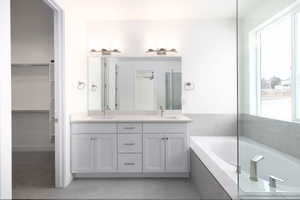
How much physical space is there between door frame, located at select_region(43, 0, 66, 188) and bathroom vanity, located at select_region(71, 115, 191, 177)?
235 mm

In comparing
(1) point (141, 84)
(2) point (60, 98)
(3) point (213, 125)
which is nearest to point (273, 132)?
(3) point (213, 125)

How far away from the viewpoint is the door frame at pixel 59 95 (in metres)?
2.67

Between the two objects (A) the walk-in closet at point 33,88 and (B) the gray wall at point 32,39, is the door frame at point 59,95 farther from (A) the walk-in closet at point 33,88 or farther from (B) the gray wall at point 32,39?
(B) the gray wall at point 32,39

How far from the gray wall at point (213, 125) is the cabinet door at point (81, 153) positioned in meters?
1.61

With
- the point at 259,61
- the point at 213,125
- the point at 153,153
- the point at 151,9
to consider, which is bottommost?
the point at 153,153

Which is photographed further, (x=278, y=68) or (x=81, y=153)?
(x=81, y=153)

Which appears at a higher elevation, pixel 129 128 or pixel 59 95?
pixel 59 95

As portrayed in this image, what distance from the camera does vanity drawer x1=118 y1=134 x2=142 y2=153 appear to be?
9.67ft

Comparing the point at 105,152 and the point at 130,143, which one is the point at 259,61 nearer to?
the point at 130,143

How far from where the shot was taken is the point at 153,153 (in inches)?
116

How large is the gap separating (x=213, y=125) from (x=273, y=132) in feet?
3.91

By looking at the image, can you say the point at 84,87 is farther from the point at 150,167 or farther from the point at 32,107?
the point at 150,167

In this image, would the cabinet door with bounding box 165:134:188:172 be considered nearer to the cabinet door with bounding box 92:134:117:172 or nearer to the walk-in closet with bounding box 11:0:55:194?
the cabinet door with bounding box 92:134:117:172

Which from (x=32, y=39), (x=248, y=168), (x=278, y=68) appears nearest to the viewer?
(x=248, y=168)
